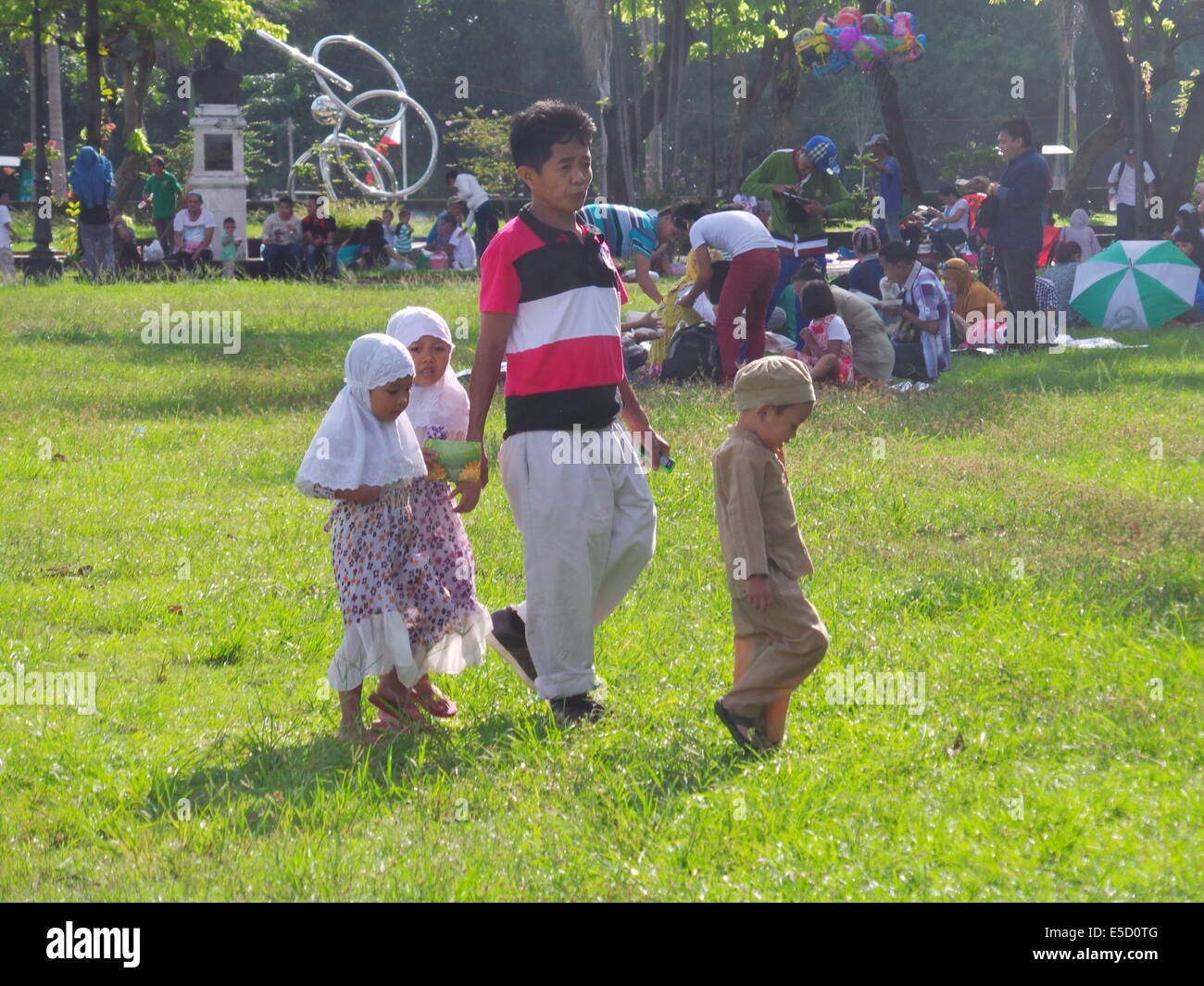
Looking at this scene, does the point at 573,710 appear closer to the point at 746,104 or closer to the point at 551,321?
the point at 551,321

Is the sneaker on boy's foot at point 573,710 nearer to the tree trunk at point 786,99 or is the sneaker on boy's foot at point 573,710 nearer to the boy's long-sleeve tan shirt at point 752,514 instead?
the boy's long-sleeve tan shirt at point 752,514

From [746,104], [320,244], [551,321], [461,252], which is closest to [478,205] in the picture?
[320,244]

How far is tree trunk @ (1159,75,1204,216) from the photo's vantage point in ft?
74.4

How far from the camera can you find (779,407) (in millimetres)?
4879

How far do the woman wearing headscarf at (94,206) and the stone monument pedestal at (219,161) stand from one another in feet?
15.6

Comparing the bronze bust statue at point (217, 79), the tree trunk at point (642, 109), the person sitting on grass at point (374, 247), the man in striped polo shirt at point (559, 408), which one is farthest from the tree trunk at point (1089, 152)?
the man in striped polo shirt at point (559, 408)

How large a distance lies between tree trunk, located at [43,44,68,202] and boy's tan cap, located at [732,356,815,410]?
34.4 metres

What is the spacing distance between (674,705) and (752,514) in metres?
1.00

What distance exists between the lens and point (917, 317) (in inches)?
512

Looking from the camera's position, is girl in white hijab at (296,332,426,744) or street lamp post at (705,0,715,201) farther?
street lamp post at (705,0,715,201)

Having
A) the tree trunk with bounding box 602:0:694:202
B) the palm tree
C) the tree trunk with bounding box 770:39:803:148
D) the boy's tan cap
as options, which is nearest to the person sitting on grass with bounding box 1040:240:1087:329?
the boy's tan cap

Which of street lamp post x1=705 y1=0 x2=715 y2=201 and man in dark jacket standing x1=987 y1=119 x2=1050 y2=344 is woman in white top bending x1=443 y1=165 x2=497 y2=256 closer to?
street lamp post x1=705 y1=0 x2=715 y2=201
